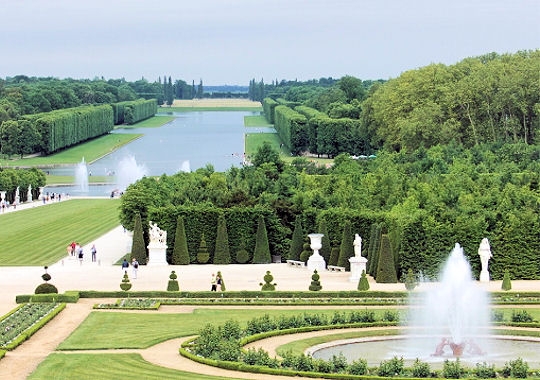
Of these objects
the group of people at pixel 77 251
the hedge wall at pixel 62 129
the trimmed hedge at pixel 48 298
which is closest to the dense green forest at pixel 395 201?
the group of people at pixel 77 251

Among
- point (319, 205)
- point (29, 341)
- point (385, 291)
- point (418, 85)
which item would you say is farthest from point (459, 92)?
point (29, 341)

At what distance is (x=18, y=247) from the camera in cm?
6906

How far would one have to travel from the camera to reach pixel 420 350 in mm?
38469

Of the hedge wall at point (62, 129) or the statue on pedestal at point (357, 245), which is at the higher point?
the statue on pedestal at point (357, 245)

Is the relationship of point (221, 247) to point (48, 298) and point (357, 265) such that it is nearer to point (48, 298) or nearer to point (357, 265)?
point (357, 265)

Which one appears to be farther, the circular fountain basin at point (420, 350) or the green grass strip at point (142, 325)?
the green grass strip at point (142, 325)

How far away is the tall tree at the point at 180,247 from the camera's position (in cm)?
6262

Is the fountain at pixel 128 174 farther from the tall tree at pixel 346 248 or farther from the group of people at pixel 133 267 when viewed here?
the tall tree at pixel 346 248

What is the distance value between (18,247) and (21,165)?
77560mm

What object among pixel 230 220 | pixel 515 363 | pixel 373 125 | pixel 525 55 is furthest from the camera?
pixel 373 125

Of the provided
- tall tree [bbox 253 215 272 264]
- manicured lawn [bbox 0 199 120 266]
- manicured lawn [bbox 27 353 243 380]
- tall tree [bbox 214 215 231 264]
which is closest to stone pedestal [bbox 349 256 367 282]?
tall tree [bbox 253 215 272 264]

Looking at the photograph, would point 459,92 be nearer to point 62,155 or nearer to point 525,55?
point 525,55

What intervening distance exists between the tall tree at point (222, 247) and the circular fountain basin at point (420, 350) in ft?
76.3

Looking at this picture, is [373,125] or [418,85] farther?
[373,125]
